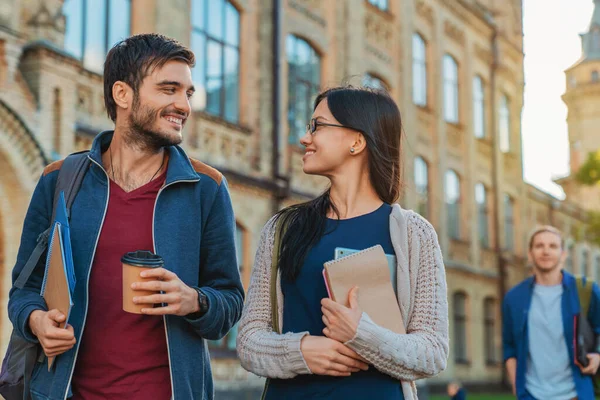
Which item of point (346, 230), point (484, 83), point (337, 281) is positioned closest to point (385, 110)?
point (346, 230)

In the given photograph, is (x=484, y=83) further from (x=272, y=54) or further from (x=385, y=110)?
(x=385, y=110)

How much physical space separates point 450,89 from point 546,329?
23663mm

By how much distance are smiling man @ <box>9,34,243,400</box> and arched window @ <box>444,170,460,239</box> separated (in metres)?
26.2

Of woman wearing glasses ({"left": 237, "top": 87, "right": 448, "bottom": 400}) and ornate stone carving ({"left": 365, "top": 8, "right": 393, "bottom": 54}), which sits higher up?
ornate stone carving ({"left": 365, "top": 8, "right": 393, "bottom": 54})

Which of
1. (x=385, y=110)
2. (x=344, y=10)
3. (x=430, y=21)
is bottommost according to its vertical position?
(x=385, y=110)

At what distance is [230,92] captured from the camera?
19.7 meters

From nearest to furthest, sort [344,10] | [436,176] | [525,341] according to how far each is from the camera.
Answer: [525,341]
[344,10]
[436,176]

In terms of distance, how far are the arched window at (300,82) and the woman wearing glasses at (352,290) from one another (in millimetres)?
17133

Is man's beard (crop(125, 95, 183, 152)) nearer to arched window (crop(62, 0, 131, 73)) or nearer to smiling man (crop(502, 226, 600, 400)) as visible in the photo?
smiling man (crop(502, 226, 600, 400))

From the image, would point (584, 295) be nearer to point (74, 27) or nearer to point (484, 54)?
point (74, 27)

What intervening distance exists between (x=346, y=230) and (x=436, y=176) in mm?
25357

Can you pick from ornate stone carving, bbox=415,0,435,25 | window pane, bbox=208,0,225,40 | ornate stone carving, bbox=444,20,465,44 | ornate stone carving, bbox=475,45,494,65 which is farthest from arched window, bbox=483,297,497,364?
window pane, bbox=208,0,225,40

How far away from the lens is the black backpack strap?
154 inches

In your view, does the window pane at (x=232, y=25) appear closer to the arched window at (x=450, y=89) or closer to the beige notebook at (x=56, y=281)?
the arched window at (x=450, y=89)
